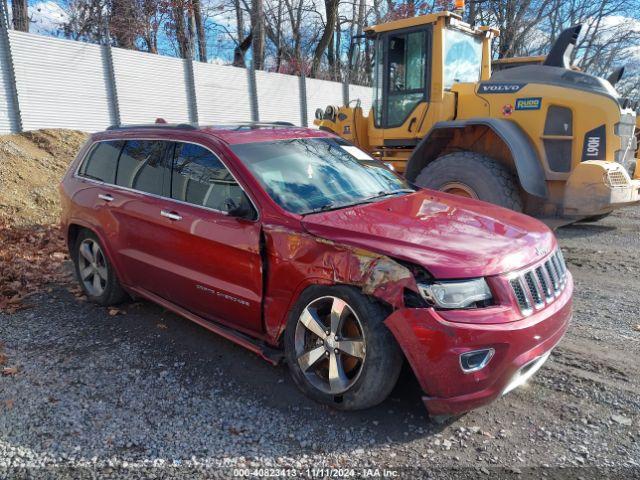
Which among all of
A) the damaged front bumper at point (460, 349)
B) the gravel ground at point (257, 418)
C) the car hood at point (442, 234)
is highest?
the car hood at point (442, 234)

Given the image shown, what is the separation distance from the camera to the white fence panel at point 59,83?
37.2 feet

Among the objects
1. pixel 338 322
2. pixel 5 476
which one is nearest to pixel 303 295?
pixel 338 322

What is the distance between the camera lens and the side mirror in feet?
11.1

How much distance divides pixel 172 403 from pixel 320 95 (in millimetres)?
20257

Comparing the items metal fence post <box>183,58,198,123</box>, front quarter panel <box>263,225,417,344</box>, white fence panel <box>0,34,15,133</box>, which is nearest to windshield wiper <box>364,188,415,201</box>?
front quarter panel <box>263,225,417,344</box>

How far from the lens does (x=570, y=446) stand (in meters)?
2.75

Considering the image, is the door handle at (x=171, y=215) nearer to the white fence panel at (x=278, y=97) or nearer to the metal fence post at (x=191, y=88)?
the metal fence post at (x=191, y=88)

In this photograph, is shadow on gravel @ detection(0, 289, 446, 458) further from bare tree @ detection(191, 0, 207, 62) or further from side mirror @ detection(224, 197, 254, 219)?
bare tree @ detection(191, 0, 207, 62)

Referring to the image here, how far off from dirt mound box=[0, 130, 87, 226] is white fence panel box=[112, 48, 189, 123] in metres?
2.54

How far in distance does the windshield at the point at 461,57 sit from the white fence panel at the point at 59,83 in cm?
941

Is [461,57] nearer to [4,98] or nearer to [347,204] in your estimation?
[347,204]

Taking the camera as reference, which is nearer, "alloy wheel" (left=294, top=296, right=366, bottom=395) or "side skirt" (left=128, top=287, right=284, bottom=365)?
"alloy wheel" (left=294, top=296, right=366, bottom=395)

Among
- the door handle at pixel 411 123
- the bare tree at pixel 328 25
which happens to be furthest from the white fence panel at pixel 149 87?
the bare tree at pixel 328 25

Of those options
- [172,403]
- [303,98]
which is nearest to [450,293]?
[172,403]
